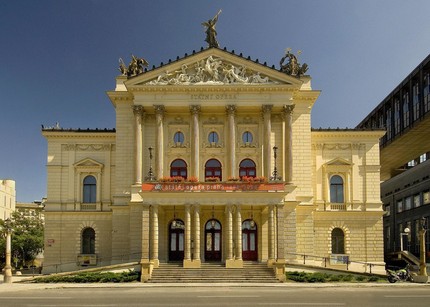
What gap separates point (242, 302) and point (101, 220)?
30.6 meters

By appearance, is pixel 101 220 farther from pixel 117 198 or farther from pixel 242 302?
pixel 242 302

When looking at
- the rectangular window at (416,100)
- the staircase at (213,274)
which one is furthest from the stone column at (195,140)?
the rectangular window at (416,100)

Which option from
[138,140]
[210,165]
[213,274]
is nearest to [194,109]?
[210,165]

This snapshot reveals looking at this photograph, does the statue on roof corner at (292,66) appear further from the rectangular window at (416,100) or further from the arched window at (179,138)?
the rectangular window at (416,100)

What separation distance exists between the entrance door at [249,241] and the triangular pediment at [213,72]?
12766 millimetres

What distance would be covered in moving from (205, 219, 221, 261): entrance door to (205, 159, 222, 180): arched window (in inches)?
167

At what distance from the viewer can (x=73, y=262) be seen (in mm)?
54625

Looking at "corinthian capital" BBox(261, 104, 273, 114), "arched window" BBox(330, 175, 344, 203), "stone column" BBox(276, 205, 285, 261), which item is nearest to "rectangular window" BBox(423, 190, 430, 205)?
"arched window" BBox(330, 175, 344, 203)

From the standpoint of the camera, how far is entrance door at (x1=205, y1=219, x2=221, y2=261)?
5153 centimetres

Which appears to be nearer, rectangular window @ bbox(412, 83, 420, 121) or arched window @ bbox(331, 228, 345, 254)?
arched window @ bbox(331, 228, 345, 254)

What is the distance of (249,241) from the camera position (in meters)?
51.9

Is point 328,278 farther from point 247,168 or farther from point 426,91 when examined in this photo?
point 426,91

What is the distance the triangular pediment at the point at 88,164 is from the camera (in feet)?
183

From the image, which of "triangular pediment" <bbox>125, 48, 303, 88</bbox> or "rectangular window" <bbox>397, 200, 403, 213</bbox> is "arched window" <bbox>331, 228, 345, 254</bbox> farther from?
"rectangular window" <bbox>397, 200, 403, 213</bbox>
